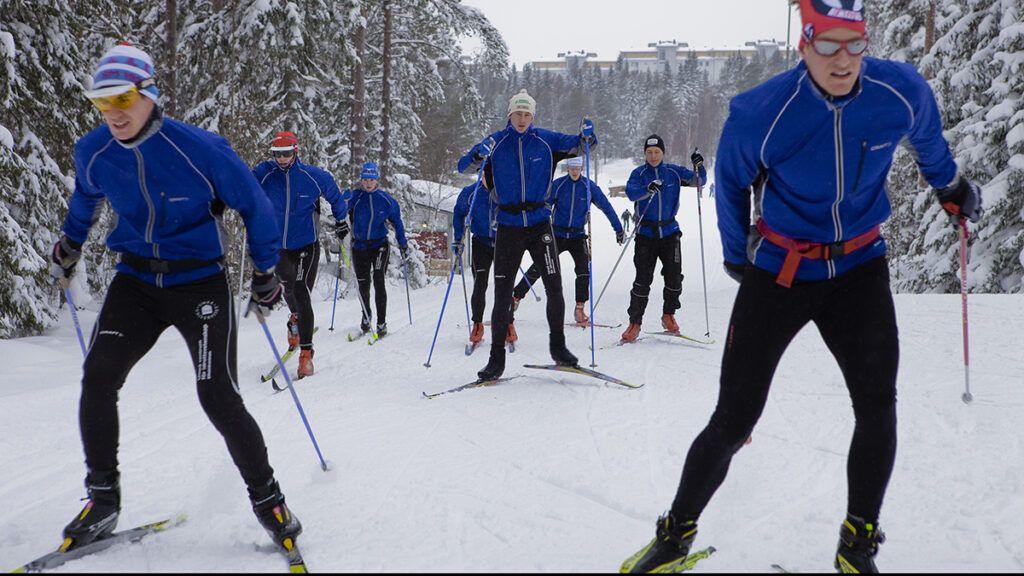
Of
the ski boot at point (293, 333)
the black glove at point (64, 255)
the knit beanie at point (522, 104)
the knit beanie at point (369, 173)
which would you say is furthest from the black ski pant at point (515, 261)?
the knit beanie at point (369, 173)

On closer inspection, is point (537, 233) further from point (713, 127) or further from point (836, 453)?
point (713, 127)

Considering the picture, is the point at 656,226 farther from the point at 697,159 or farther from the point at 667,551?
the point at 667,551

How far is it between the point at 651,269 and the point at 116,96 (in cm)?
629

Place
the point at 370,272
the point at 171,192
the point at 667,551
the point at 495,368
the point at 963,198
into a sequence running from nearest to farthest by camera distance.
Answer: the point at 667,551 < the point at 963,198 < the point at 171,192 < the point at 495,368 < the point at 370,272

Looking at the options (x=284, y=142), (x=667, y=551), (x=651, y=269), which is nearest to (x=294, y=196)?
(x=284, y=142)

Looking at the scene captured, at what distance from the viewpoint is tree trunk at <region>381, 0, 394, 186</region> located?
16.0m

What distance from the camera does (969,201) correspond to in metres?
2.55

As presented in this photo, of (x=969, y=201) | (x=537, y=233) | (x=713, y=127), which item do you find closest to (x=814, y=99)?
(x=969, y=201)

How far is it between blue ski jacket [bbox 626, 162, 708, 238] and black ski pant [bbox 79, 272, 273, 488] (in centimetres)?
561

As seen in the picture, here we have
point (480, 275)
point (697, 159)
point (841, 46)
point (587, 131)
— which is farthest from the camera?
point (480, 275)

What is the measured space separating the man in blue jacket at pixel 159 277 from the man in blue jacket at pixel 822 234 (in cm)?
173

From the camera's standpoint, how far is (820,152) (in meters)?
2.22

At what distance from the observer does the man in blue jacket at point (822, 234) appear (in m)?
2.20

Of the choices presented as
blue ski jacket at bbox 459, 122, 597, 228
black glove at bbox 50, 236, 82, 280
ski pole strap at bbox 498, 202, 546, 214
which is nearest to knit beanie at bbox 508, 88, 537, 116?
blue ski jacket at bbox 459, 122, 597, 228
